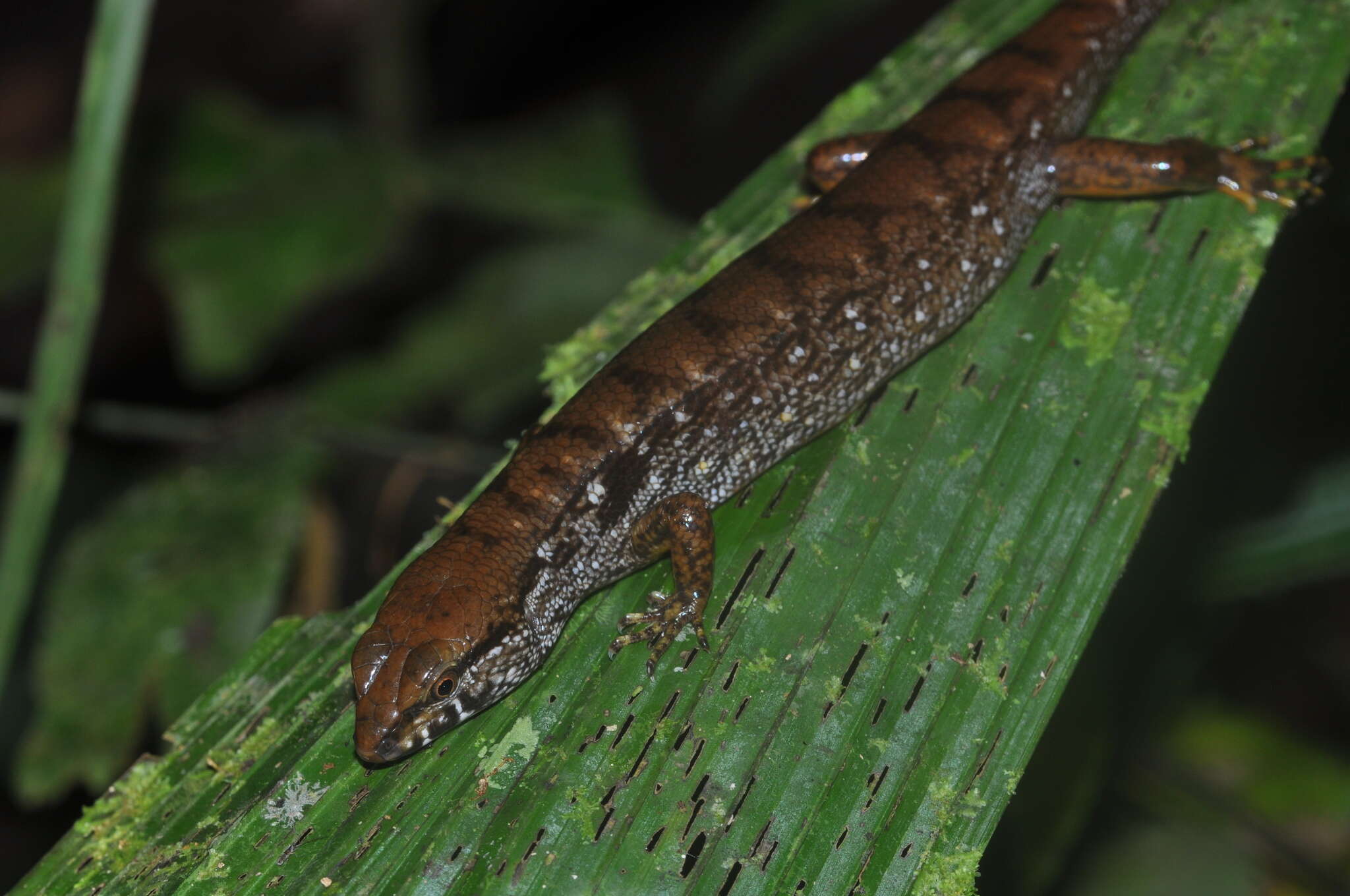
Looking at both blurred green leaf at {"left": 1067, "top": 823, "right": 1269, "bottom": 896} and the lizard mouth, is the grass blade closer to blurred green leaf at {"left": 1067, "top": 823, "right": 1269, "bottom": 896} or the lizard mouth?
the lizard mouth

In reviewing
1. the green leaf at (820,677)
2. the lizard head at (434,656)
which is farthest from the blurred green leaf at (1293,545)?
the lizard head at (434,656)

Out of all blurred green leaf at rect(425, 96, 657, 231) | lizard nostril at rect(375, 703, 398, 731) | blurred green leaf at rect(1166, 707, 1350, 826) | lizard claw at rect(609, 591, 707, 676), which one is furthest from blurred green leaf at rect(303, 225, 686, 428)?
blurred green leaf at rect(1166, 707, 1350, 826)

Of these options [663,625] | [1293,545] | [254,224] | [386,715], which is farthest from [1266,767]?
[254,224]

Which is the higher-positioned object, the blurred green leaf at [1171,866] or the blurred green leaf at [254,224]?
the blurred green leaf at [254,224]

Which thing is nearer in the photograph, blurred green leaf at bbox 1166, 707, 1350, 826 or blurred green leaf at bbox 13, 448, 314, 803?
blurred green leaf at bbox 13, 448, 314, 803

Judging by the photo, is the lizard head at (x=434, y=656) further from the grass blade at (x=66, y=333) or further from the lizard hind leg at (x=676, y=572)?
the grass blade at (x=66, y=333)

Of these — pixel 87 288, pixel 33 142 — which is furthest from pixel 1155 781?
pixel 33 142

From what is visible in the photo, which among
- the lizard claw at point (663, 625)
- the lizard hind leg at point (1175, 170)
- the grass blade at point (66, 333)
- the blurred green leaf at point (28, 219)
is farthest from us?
the blurred green leaf at point (28, 219)
